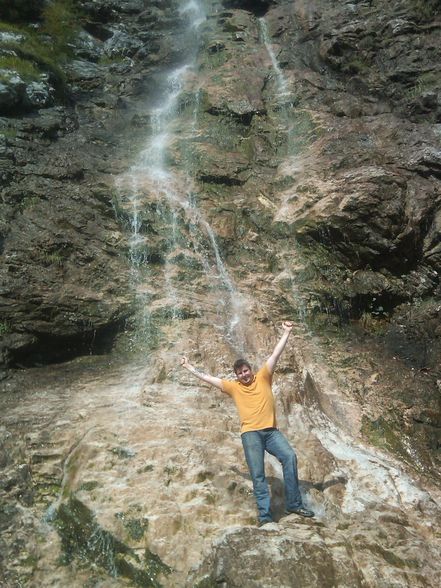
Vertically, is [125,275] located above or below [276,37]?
below

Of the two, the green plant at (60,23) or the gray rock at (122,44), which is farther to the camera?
the gray rock at (122,44)

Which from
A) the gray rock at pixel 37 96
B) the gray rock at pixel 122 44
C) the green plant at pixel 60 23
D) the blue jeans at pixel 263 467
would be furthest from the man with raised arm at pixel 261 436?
the gray rock at pixel 122 44

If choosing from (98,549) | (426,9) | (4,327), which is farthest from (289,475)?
(426,9)

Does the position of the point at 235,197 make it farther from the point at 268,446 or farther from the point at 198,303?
the point at 268,446

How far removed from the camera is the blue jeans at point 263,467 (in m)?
5.53

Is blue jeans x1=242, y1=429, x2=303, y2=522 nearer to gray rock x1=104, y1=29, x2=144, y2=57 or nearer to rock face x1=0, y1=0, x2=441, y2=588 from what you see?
rock face x1=0, y1=0, x2=441, y2=588

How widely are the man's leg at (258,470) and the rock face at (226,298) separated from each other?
0.23 m

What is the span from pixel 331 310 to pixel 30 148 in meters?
8.94

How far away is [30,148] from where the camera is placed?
44.5ft

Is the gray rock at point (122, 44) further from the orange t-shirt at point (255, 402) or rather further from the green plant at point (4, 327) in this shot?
the orange t-shirt at point (255, 402)

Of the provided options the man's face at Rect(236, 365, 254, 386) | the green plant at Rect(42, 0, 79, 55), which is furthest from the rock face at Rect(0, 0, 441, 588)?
the man's face at Rect(236, 365, 254, 386)

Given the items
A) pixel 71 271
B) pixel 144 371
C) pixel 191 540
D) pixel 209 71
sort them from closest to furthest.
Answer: pixel 191 540, pixel 144 371, pixel 71 271, pixel 209 71

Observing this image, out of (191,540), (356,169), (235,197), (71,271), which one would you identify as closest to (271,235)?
(235,197)

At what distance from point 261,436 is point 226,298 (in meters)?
5.29
